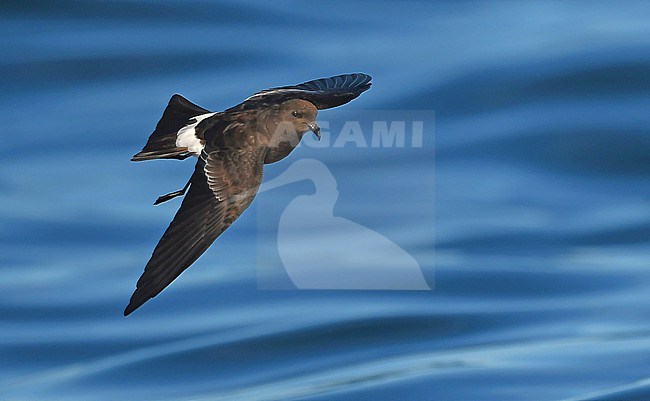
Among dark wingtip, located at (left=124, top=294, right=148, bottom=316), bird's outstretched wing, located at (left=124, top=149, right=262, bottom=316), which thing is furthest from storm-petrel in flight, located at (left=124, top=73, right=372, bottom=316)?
dark wingtip, located at (left=124, top=294, right=148, bottom=316)

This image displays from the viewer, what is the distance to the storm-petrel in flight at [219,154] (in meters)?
7.22

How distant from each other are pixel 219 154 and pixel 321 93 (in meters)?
1.16

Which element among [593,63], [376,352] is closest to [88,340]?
[376,352]

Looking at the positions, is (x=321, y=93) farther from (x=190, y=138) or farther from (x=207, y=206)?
(x=207, y=206)

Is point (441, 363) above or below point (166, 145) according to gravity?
below

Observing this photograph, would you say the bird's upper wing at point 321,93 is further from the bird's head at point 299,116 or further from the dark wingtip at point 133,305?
the dark wingtip at point 133,305

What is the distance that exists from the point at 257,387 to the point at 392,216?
9.45ft

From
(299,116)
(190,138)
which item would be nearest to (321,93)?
(299,116)

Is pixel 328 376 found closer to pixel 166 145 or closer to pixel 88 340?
pixel 88 340

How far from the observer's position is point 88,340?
1495 centimetres

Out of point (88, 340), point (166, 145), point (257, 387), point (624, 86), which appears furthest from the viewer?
point (624, 86)

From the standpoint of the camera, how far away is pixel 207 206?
7.57m

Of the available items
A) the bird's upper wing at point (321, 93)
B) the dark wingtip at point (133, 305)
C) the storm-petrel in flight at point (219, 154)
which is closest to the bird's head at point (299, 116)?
the storm-petrel in flight at point (219, 154)

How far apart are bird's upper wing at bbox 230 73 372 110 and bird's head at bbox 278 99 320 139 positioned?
27cm
